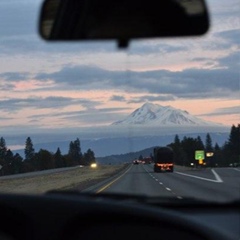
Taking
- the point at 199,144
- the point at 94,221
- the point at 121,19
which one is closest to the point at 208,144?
the point at 199,144

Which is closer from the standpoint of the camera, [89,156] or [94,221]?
[94,221]

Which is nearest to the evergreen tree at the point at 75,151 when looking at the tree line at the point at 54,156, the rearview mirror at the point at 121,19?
the tree line at the point at 54,156

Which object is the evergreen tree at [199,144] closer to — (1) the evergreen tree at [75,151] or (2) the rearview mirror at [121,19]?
(1) the evergreen tree at [75,151]

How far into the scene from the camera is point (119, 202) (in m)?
2.82

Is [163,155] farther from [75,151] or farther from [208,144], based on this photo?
[75,151]

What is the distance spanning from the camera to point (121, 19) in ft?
10.4

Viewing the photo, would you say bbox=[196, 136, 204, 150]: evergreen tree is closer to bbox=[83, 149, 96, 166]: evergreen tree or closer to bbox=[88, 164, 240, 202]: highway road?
bbox=[88, 164, 240, 202]: highway road

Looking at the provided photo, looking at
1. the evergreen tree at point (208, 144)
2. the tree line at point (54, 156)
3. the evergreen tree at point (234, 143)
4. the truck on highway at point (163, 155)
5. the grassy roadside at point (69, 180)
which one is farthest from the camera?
the grassy roadside at point (69, 180)

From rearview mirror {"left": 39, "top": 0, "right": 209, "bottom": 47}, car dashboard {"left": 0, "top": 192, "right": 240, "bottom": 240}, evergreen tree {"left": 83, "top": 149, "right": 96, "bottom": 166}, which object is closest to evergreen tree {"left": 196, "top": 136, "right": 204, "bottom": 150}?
evergreen tree {"left": 83, "top": 149, "right": 96, "bottom": 166}

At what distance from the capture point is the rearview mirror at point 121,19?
10.2 feet

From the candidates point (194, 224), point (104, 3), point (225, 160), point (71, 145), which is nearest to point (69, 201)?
point (194, 224)

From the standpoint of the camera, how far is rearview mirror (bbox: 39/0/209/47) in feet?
10.2

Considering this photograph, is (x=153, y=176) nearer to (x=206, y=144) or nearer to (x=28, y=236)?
(x=206, y=144)

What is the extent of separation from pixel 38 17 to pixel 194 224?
4.52 feet
